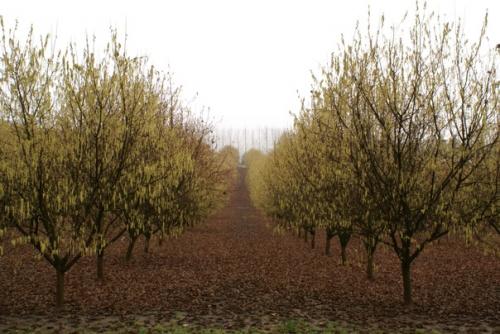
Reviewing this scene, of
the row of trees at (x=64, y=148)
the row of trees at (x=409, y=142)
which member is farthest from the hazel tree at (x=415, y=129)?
the row of trees at (x=64, y=148)

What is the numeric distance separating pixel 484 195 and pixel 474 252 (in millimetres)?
11394

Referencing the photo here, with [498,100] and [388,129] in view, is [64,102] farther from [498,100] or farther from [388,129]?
[498,100]

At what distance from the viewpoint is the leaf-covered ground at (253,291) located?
30.4 ft

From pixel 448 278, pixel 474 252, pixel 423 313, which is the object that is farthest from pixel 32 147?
pixel 474 252

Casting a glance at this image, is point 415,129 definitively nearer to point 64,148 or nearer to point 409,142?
point 409,142

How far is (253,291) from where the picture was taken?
12266 mm

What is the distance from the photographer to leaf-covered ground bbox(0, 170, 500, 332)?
926 cm

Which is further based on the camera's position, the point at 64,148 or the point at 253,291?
the point at 253,291

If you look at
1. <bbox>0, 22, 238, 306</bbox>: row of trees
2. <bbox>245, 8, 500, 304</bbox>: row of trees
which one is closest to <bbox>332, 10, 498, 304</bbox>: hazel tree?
<bbox>245, 8, 500, 304</bbox>: row of trees

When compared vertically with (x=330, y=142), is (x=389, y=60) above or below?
above

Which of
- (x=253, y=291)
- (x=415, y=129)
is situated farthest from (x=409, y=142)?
(x=253, y=291)

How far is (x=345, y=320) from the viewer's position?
9.22 m

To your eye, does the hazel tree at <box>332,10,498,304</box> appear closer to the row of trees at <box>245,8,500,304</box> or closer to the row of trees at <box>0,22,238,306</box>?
the row of trees at <box>245,8,500,304</box>

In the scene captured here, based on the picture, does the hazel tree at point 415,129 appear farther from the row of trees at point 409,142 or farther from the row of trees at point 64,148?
the row of trees at point 64,148
